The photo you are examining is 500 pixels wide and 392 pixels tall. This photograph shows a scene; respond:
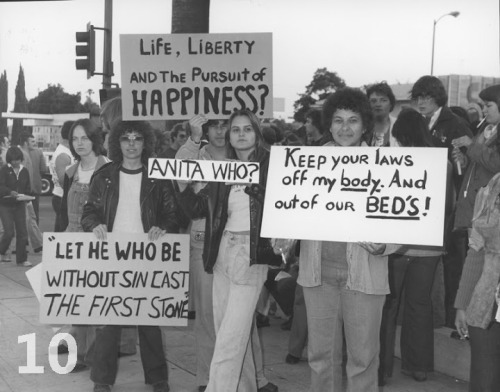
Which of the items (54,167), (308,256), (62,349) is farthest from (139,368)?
(54,167)

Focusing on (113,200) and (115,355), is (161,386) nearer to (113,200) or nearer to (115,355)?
(115,355)

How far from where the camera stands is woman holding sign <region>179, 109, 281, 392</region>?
14.7 ft

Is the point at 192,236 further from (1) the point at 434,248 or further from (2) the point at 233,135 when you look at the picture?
(1) the point at 434,248

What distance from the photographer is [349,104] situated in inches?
164

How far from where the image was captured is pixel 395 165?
3.93 meters

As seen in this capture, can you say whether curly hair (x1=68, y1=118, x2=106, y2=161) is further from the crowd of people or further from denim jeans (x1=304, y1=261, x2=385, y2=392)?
denim jeans (x1=304, y1=261, x2=385, y2=392)

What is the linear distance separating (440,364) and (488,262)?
238 centimetres

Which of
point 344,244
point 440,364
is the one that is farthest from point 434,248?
point 344,244

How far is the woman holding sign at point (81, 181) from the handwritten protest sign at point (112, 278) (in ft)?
2.03

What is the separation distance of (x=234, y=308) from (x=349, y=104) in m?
1.39

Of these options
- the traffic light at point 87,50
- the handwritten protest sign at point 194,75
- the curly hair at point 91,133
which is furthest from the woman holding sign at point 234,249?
the traffic light at point 87,50

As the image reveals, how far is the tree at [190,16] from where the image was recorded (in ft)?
24.0

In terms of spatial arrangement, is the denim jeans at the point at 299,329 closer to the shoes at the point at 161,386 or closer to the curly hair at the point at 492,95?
the shoes at the point at 161,386

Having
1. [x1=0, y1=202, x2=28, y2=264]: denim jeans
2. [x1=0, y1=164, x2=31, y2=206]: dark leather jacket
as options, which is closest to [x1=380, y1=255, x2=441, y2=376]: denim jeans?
[x1=0, y1=202, x2=28, y2=264]: denim jeans
